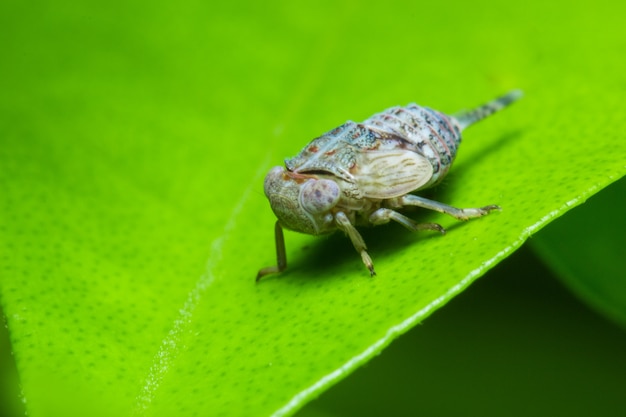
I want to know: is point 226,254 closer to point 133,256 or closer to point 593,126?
point 133,256

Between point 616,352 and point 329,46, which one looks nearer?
point 616,352

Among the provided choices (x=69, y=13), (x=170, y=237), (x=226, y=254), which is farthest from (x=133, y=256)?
(x=69, y=13)

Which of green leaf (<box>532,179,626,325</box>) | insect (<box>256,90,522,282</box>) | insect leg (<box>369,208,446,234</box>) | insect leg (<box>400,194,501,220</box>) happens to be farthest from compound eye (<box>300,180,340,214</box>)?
green leaf (<box>532,179,626,325</box>)

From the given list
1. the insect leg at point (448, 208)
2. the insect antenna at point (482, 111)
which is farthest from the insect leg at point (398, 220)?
the insect antenna at point (482, 111)

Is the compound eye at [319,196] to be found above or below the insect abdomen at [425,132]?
below

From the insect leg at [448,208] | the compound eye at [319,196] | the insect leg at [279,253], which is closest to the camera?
the insect leg at [448,208]

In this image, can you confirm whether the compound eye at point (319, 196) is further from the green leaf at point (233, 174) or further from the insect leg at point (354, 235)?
the green leaf at point (233, 174)

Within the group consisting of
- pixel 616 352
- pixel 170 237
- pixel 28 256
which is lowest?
pixel 28 256
